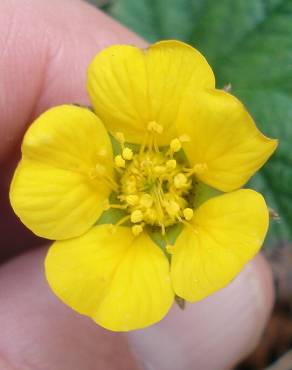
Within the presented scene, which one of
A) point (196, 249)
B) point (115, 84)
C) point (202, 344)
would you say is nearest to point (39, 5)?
point (115, 84)

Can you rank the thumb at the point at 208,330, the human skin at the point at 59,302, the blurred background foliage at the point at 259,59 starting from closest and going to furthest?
the human skin at the point at 59,302 < the thumb at the point at 208,330 < the blurred background foliage at the point at 259,59

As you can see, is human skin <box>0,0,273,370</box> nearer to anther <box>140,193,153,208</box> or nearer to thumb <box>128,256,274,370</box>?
thumb <box>128,256,274,370</box>

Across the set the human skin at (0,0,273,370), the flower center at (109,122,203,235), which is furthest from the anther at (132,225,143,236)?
the human skin at (0,0,273,370)

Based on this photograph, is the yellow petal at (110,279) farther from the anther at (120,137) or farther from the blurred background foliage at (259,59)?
the blurred background foliage at (259,59)

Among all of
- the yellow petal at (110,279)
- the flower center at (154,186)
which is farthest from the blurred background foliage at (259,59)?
the yellow petal at (110,279)

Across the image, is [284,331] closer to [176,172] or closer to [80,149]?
[176,172]

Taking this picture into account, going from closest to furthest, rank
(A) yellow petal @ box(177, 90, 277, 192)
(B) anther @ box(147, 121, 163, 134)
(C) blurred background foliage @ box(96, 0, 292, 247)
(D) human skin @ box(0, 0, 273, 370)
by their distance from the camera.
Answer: (A) yellow petal @ box(177, 90, 277, 192) → (B) anther @ box(147, 121, 163, 134) → (D) human skin @ box(0, 0, 273, 370) → (C) blurred background foliage @ box(96, 0, 292, 247)
